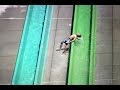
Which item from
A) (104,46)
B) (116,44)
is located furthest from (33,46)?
(116,44)

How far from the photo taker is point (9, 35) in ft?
12.9

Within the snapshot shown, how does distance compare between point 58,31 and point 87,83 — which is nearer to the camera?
point 87,83

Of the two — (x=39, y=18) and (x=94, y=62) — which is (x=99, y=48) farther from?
(x=39, y=18)

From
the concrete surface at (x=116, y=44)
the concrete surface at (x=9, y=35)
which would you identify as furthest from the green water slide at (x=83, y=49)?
the concrete surface at (x=9, y=35)

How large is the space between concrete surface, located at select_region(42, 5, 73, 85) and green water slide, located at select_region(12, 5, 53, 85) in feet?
0.20

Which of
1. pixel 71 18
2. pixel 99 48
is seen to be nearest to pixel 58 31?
pixel 71 18

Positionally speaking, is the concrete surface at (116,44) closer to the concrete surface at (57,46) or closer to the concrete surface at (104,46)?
the concrete surface at (104,46)

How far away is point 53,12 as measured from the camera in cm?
424

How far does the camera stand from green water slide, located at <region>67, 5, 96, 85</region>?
3.47 meters

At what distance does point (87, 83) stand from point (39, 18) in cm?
126

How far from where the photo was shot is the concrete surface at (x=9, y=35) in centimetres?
355

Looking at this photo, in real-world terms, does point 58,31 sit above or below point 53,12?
below

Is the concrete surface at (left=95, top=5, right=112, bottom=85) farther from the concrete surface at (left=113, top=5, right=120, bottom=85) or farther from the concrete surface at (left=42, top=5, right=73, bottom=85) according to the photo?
the concrete surface at (left=42, top=5, right=73, bottom=85)
